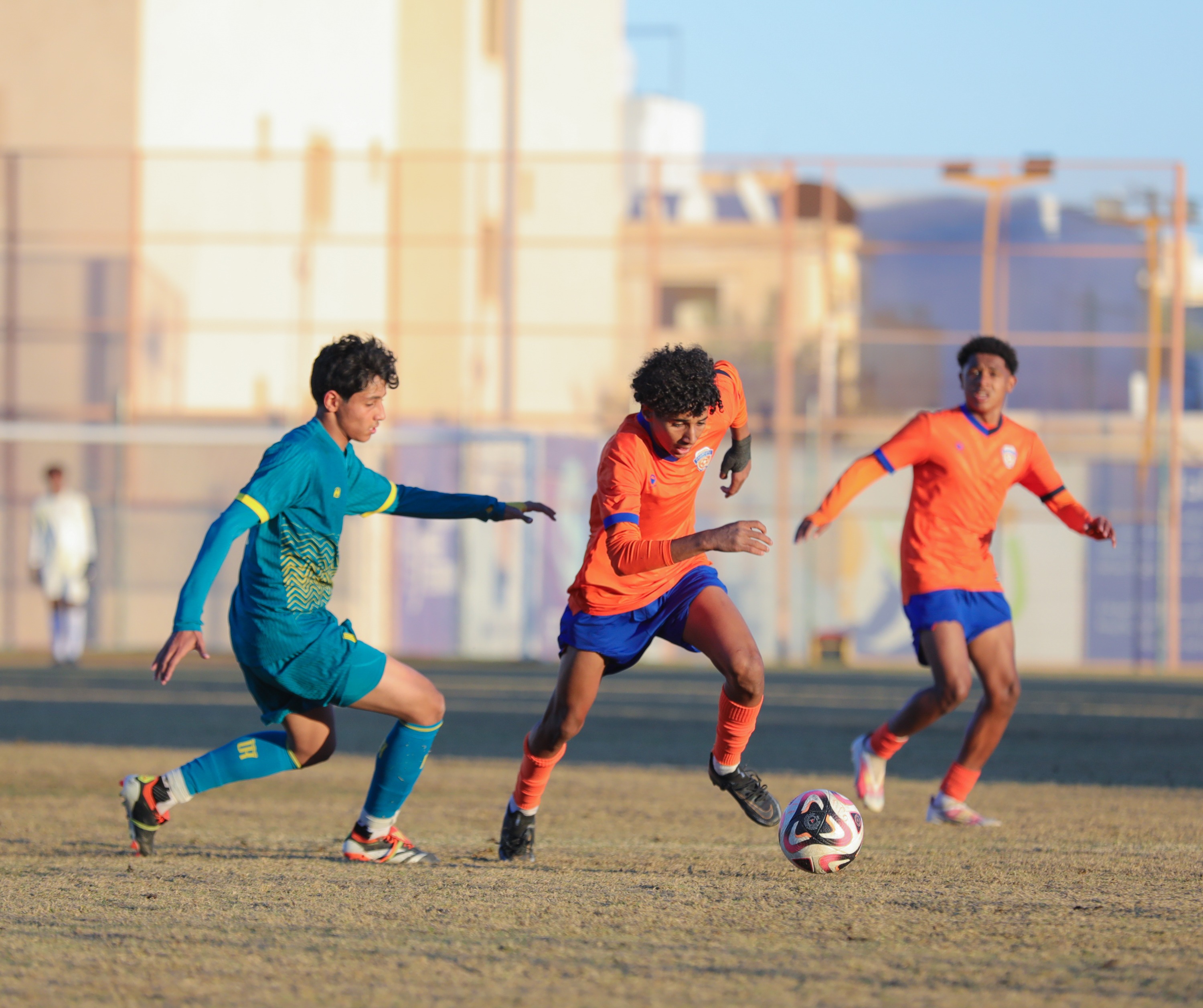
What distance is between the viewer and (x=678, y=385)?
525 cm

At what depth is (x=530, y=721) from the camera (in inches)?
479

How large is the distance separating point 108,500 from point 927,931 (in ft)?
64.9

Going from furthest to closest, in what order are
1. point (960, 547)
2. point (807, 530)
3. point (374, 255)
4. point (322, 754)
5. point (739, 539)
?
1. point (374, 255)
2. point (960, 547)
3. point (807, 530)
4. point (322, 754)
5. point (739, 539)

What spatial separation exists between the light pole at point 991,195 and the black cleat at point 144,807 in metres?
17.9

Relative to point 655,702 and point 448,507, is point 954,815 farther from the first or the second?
point 655,702

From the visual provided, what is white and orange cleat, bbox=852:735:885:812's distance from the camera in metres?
7.09

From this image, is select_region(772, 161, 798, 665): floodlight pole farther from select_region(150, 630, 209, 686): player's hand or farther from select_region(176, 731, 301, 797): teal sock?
select_region(150, 630, 209, 686): player's hand

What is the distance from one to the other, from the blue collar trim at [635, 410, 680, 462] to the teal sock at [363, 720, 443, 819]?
4.07 feet

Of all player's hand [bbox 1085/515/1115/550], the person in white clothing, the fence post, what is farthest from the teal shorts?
the fence post

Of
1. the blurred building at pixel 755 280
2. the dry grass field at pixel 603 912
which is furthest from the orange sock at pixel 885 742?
the blurred building at pixel 755 280

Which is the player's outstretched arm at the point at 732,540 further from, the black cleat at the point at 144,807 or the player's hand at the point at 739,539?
the black cleat at the point at 144,807

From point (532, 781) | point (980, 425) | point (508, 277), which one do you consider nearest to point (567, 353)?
point (508, 277)

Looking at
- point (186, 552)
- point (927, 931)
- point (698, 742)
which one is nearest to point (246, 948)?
point (927, 931)

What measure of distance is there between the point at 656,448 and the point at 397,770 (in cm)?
143
